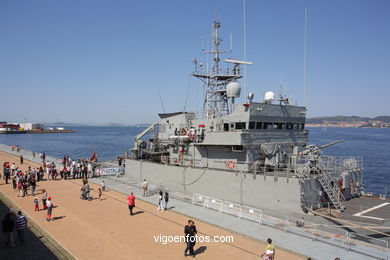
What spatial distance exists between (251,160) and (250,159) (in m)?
0.11

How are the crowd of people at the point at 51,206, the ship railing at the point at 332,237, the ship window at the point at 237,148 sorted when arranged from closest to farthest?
the crowd of people at the point at 51,206 < the ship railing at the point at 332,237 < the ship window at the point at 237,148

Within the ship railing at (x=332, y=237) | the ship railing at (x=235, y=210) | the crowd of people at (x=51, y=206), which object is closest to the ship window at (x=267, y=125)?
the ship railing at (x=235, y=210)

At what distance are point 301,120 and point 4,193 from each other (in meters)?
21.1

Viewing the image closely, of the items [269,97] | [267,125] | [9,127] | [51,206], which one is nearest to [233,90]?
[269,97]

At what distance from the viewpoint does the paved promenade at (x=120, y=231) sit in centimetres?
1002

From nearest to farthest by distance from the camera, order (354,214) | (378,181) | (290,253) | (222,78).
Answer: (290,253)
(354,214)
(222,78)
(378,181)

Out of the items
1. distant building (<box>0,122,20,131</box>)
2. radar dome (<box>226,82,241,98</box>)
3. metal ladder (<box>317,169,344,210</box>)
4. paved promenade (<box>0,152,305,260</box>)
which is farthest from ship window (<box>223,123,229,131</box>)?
distant building (<box>0,122,20,131</box>)

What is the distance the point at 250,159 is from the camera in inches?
703

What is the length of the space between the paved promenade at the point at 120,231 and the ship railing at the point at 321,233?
5.23 feet

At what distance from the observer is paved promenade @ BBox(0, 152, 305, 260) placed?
10016 millimetres

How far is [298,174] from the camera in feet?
49.3

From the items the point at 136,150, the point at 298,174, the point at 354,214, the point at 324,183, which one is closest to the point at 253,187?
the point at 298,174

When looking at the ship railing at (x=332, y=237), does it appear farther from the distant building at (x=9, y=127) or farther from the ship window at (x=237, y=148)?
the distant building at (x=9, y=127)

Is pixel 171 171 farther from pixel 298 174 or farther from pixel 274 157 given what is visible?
pixel 298 174
